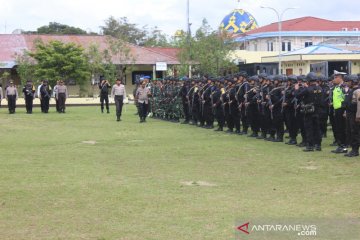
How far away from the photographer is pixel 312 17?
274 ft

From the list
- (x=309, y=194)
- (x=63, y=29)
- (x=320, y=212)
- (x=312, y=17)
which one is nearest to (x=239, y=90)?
(x=309, y=194)

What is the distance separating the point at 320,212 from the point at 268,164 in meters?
4.47

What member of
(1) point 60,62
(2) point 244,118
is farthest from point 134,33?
(2) point 244,118

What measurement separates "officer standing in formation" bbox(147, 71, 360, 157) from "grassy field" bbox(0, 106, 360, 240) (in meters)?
0.61

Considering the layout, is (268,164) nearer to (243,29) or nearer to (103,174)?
(103,174)

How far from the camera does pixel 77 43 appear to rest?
184 ft

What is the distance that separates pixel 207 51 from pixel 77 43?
1156 cm

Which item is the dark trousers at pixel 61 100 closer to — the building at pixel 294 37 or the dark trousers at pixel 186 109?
the dark trousers at pixel 186 109

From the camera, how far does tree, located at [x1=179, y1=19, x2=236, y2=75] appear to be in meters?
52.2

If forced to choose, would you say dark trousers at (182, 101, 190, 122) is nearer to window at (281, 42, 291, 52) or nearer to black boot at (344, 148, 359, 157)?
black boot at (344, 148, 359, 157)

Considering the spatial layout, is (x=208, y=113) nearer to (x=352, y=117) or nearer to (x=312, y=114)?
(x=312, y=114)

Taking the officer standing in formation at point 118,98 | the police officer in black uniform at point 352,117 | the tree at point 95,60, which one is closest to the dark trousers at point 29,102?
the officer standing in formation at point 118,98

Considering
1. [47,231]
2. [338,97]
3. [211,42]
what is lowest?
[47,231]

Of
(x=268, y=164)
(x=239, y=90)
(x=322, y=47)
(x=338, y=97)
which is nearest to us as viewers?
(x=268, y=164)
